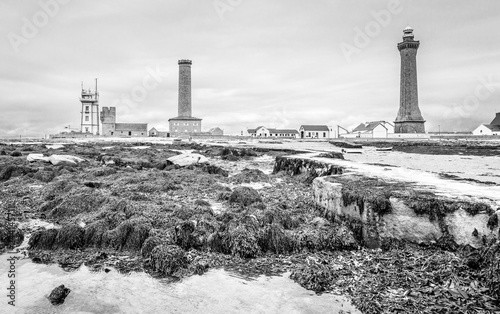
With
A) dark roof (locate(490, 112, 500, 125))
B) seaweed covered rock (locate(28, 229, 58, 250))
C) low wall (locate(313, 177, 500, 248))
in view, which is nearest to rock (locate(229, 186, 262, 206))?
low wall (locate(313, 177, 500, 248))

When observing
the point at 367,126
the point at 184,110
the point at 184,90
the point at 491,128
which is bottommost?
the point at 491,128

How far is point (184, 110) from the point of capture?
6956 cm

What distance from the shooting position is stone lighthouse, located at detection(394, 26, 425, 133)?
212 feet

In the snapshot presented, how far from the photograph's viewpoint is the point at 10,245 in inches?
195

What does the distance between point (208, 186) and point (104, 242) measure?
15.3 feet

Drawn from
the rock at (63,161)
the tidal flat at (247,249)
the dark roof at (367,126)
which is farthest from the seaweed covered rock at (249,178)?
the dark roof at (367,126)

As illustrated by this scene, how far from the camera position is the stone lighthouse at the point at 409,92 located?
212 ft

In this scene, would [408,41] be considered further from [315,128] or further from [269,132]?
[269,132]

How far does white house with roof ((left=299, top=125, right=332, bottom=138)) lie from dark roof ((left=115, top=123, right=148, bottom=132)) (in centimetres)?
4461

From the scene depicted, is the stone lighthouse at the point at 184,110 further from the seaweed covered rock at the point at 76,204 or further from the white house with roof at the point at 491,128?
the white house with roof at the point at 491,128

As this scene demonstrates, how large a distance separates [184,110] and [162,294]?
223 feet

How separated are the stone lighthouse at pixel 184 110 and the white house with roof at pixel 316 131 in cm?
3998

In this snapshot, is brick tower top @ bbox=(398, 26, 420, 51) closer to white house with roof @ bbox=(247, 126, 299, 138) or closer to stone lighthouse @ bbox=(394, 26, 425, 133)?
stone lighthouse @ bbox=(394, 26, 425, 133)

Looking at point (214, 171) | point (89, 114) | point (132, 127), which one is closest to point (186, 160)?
point (214, 171)
